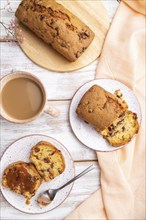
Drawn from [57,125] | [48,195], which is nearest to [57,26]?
[57,125]

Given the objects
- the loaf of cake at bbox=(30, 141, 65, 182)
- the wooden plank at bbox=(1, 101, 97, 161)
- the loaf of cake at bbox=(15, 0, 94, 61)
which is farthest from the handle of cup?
the loaf of cake at bbox=(15, 0, 94, 61)

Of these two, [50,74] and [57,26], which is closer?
[57,26]

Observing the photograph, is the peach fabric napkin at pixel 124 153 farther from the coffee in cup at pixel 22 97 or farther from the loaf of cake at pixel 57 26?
the coffee in cup at pixel 22 97

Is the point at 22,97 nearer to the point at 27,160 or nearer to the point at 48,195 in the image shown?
the point at 27,160

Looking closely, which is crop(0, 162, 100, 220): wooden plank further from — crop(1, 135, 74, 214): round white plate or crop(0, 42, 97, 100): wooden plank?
crop(0, 42, 97, 100): wooden plank

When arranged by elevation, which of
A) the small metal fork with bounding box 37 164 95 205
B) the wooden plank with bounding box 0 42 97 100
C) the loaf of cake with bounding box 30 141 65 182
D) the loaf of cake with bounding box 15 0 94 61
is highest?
the loaf of cake with bounding box 15 0 94 61

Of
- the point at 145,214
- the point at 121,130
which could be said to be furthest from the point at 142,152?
the point at 145,214
